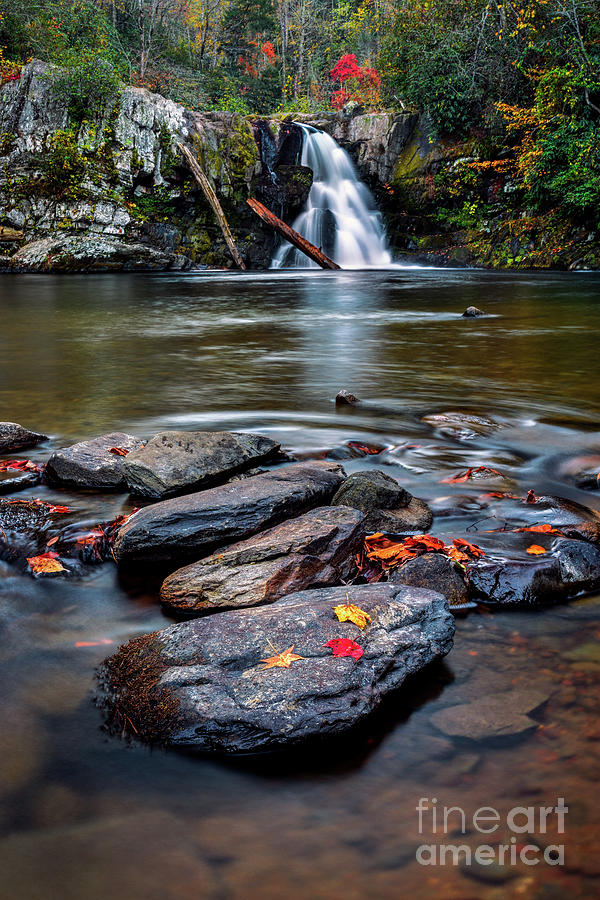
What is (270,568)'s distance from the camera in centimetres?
226

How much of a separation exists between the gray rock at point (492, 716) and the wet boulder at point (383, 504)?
3.47 feet

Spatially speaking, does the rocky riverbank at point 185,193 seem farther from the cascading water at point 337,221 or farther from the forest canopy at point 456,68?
the forest canopy at point 456,68

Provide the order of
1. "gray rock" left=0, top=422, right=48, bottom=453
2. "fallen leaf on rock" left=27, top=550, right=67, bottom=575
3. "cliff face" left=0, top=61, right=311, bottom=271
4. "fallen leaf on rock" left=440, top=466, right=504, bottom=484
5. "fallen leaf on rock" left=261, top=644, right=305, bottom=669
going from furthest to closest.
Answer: "cliff face" left=0, top=61, right=311, bottom=271
"gray rock" left=0, top=422, right=48, bottom=453
"fallen leaf on rock" left=440, top=466, right=504, bottom=484
"fallen leaf on rock" left=27, top=550, right=67, bottom=575
"fallen leaf on rock" left=261, top=644, right=305, bottom=669

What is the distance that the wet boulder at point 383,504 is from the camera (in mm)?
2748

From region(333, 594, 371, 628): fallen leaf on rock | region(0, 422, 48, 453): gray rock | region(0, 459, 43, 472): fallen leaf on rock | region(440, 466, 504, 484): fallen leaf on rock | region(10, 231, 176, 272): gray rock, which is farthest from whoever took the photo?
region(10, 231, 176, 272): gray rock

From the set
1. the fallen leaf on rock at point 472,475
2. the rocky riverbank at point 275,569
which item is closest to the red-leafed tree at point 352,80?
the fallen leaf on rock at point 472,475

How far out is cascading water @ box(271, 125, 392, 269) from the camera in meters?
24.3

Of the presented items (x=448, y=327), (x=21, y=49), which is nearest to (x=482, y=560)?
(x=448, y=327)

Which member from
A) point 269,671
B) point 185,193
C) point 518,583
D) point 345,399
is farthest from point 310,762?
point 185,193

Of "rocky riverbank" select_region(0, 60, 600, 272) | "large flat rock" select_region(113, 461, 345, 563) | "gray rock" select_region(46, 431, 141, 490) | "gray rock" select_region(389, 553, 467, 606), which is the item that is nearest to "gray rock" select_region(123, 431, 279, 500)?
"gray rock" select_region(46, 431, 141, 490)

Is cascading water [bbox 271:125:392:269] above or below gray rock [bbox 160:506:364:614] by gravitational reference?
above

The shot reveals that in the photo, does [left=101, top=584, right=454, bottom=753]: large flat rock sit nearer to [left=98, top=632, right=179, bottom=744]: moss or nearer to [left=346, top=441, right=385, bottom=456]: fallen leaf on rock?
[left=98, top=632, right=179, bottom=744]: moss

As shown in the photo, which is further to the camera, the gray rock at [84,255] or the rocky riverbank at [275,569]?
the gray rock at [84,255]

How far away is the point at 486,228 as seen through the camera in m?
22.8
